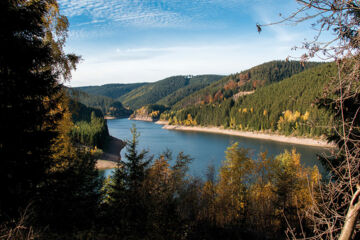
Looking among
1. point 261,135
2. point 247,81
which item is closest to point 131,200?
point 261,135

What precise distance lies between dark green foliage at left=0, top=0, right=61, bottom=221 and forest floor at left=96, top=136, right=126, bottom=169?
28446mm

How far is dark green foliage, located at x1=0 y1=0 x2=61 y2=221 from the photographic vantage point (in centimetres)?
496

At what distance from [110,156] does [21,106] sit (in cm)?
4276

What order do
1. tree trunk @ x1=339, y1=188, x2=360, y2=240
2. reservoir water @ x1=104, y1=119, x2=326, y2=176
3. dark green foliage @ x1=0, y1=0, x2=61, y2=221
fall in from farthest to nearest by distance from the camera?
reservoir water @ x1=104, y1=119, x2=326, y2=176 → dark green foliage @ x1=0, y1=0, x2=61, y2=221 → tree trunk @ x1=339, y1=188, x2=360, y2=240

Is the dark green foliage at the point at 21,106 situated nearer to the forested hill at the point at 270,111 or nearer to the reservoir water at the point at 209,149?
the reservoir water at the point at 209,149

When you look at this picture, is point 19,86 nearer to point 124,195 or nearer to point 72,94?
point 72,94

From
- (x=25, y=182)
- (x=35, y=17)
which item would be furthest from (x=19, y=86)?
(x=25, y=182)

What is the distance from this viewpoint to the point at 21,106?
5.25 meters

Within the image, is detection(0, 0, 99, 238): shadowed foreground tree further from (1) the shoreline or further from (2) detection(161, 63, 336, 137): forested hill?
(2) detection(161, 63, 336, 137): forested hill

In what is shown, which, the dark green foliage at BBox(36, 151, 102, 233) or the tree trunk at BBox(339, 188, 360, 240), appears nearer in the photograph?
the tree trunk at BBox(339, 188, 360, 240)

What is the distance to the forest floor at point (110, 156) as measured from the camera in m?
39.0

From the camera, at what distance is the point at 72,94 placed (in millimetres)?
7902

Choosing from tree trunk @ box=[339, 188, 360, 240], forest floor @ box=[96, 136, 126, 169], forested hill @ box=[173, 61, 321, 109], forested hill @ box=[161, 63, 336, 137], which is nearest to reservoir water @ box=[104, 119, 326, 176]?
forest floor @ box=[96, 136, 126, 169]

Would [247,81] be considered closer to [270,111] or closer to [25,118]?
[270,111]
